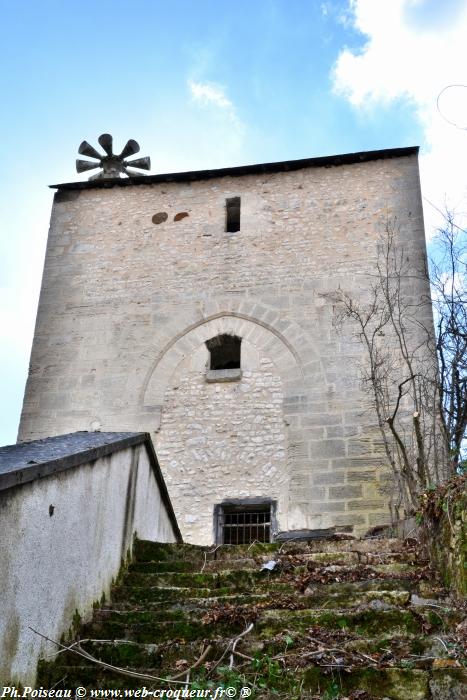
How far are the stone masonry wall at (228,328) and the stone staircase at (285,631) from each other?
14.3 ft

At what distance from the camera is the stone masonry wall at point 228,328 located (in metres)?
9.47

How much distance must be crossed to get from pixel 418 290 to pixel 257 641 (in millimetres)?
7488

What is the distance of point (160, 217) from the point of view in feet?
40.1

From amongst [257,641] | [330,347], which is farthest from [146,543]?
[330,347]

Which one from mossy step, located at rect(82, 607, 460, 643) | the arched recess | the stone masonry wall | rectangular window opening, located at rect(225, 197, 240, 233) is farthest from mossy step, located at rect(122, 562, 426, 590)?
rectangular window opening, located at rect(225, 197, 240, 233)

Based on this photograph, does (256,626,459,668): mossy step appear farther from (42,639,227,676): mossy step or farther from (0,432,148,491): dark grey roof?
(0,432,148,491): dark grey roof

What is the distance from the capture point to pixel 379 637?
12.2 ft

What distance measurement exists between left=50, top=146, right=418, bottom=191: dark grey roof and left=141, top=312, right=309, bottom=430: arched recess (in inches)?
109

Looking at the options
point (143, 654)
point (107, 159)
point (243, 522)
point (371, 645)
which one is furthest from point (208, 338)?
point (371, 645)

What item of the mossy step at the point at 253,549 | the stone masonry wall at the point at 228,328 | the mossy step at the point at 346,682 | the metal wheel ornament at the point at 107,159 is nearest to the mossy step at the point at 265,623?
the mossy step at the point at 346,682

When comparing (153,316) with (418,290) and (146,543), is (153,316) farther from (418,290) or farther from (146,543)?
(146,543)

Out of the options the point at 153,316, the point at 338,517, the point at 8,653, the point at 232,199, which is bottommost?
the point at 8,653

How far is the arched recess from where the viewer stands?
10.3 m

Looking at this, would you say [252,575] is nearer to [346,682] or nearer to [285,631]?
[285,631]
